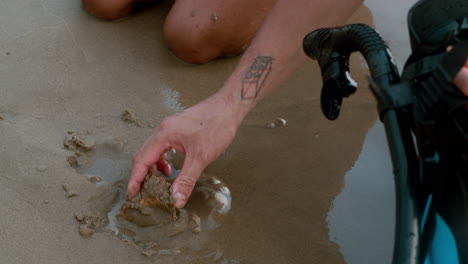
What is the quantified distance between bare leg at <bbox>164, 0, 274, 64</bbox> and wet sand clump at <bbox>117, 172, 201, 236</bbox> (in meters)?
0.93

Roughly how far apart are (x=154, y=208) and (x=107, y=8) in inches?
51.5

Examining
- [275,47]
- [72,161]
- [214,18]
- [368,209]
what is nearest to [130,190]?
[72,161]

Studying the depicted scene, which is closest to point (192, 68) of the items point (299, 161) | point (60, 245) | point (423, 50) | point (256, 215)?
point (299, 161)

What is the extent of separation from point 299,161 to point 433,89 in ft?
3.06

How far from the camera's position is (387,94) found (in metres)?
1.22

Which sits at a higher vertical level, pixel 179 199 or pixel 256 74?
pixel 256 74

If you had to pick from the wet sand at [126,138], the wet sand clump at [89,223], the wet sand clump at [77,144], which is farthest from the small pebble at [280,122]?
the wet sand clump at [89,223]

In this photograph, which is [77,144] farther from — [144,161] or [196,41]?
[196,41]

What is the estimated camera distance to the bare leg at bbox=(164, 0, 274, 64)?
2449 millimetres

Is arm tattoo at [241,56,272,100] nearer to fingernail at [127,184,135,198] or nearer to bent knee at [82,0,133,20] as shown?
fingernail at [127,184,135,198]

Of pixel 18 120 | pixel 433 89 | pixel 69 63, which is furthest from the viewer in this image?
pixel 69 63

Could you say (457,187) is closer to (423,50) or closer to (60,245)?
(423,50)

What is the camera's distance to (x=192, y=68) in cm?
247

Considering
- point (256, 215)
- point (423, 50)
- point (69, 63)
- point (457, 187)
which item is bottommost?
point (69, 63)
